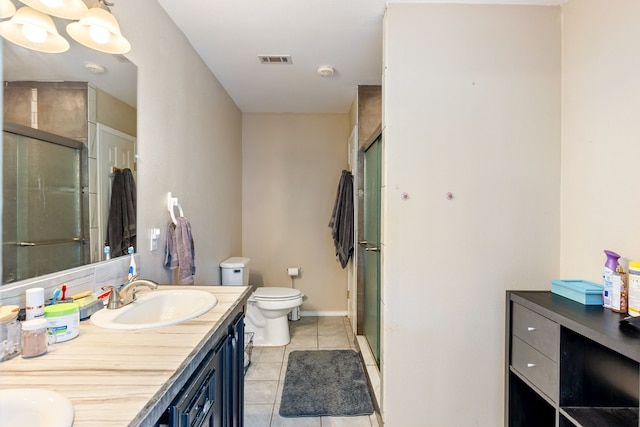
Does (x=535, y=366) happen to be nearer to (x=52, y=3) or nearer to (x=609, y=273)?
(x=609, y=273)

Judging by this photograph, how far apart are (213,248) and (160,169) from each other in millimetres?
1016

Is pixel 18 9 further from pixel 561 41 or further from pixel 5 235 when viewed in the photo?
pixel 561 41

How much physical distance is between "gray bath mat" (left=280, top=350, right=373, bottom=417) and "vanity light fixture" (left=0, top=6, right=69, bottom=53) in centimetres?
205

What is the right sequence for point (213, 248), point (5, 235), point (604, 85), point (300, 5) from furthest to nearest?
point (213, 248) → point (300, 5) → point (604, 85) → point (5, 235)

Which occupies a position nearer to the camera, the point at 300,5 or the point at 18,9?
the point at 18,9

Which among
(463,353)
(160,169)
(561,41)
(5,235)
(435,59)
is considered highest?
(561,41)

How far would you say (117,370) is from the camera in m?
0.71

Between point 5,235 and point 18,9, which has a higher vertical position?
point 18,9

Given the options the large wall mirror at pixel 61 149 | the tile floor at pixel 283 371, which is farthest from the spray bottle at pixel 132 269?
the tile floor at pixel 283 371

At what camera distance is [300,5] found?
65.8 inches

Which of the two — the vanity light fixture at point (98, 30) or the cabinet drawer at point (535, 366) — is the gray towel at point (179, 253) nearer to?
the vanity light fixture at point (98, 30)

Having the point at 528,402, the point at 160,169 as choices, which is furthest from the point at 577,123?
the point at 160,169

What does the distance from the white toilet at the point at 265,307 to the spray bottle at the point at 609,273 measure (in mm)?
2095

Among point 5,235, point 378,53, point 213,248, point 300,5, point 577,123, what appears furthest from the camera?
point 213,248
